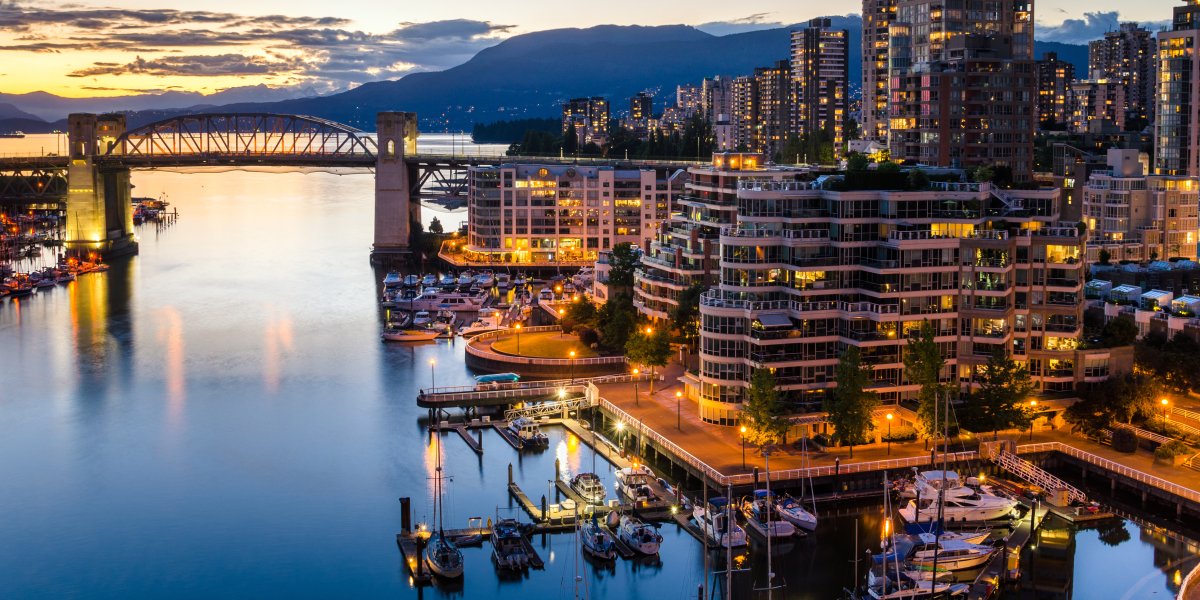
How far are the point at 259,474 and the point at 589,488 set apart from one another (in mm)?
7884

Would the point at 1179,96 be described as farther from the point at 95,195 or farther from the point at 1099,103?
the point at 95,195

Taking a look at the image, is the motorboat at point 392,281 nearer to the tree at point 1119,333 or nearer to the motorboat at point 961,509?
the tree at point 1119,333

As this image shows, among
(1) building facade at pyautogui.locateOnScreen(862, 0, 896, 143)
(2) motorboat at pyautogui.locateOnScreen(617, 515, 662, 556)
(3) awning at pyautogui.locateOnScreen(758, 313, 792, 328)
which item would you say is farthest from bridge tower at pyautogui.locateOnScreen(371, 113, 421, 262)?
(2) motorboat at pyautogui.locateOnScreen(617, 515, 662, 556)

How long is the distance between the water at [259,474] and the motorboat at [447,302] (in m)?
1.94

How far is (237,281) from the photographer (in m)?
64.2

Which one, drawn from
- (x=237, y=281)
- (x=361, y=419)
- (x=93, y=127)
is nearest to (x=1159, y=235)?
(x=361, y=419)

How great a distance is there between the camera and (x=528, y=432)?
105ft

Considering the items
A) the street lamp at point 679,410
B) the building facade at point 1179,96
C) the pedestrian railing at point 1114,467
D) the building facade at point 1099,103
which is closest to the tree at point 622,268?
the street lamp at point 679,410

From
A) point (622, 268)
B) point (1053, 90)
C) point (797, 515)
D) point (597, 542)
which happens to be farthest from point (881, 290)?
point (1053, 90)

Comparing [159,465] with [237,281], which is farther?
[237,281]

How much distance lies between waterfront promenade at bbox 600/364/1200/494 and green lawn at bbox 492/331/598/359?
869cm

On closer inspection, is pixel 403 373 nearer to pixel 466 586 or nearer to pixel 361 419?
pixel 361 419

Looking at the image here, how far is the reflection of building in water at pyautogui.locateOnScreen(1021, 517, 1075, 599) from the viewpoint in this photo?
23.5 metres

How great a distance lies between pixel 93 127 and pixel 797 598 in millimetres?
67530
